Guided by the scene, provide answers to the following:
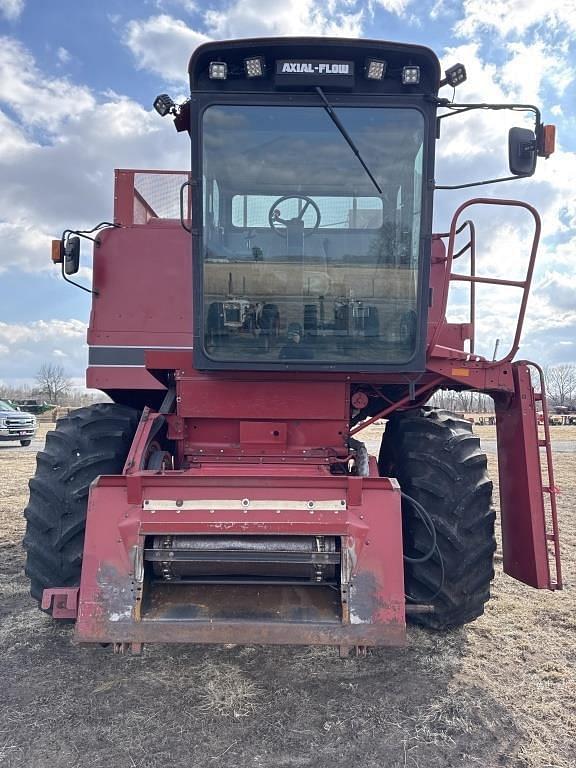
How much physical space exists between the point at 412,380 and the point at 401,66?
190 cm

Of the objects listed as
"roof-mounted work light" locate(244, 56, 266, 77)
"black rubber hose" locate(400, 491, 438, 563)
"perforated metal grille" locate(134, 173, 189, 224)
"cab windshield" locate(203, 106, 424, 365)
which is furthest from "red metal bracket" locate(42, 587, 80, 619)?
"perforated metal grille" locate(134, 173, 189, 224)

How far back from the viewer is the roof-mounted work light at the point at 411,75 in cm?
376

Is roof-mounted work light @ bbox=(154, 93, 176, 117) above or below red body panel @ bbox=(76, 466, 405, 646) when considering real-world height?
above

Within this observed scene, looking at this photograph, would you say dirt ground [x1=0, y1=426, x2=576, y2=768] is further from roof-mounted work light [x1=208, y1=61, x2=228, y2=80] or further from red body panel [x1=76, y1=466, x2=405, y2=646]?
roof-mounted work light [x1=208, y1=61, x2=228, y2=80]

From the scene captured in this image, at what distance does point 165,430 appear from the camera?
4613mm

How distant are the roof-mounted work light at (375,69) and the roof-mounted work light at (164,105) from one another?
123cm

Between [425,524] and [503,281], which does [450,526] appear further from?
[503,281]

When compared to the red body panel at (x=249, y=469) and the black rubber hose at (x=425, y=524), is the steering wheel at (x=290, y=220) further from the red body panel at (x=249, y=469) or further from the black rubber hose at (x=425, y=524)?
the black rubber hose at (x=425, y=524)

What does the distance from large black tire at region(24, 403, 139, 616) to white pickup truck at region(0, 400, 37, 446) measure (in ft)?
58.0

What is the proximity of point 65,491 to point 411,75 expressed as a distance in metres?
3.29

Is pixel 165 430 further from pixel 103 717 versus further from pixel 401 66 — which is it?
pixel 401 66

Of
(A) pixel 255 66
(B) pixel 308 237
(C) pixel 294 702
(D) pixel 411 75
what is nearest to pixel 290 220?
(B) pixel 308 237

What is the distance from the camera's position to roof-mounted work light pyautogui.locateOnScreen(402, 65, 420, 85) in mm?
3756

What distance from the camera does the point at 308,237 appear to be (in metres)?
3.89
